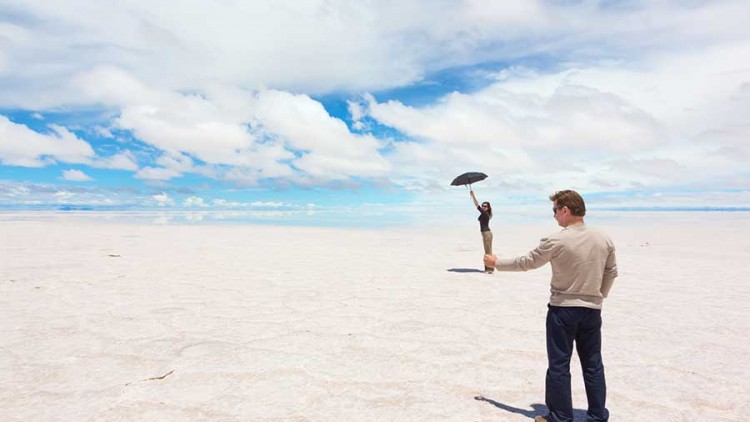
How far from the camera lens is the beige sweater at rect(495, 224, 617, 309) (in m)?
4.09

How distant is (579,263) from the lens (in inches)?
161

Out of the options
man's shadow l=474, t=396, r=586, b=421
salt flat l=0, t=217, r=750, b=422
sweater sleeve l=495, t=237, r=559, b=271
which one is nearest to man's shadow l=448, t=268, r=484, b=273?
salt flat l=0, t=217, r=750, b=422

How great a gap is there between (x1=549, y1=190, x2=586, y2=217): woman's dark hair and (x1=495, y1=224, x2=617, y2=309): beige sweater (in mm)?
142

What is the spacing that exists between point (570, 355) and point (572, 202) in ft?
4.85

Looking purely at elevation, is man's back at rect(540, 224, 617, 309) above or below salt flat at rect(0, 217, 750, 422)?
above

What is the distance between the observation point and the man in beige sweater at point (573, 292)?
4102mm

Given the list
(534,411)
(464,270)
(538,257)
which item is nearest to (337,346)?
(534,411)

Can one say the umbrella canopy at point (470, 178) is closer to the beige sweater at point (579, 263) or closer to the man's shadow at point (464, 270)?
the man's shadow at point (464, 270)

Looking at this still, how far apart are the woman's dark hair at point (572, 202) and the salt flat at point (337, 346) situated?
87.4 inches

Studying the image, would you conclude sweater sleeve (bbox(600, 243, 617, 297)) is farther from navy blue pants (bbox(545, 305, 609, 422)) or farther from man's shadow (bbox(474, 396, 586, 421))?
man's shadow (bbox(474, 396, 586, 421))

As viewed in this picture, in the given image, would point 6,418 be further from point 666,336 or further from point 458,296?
point 666,336

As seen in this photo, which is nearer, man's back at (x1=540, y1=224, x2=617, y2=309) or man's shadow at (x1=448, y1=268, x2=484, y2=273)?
man's back at (x1=540, y1=224, x2=617, y2=309)

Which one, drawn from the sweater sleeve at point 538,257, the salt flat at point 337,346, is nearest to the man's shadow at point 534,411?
the salt flat at point 337,346

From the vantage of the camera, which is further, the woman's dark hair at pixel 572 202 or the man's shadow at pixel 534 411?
the man's shadow at pixel 534 411
